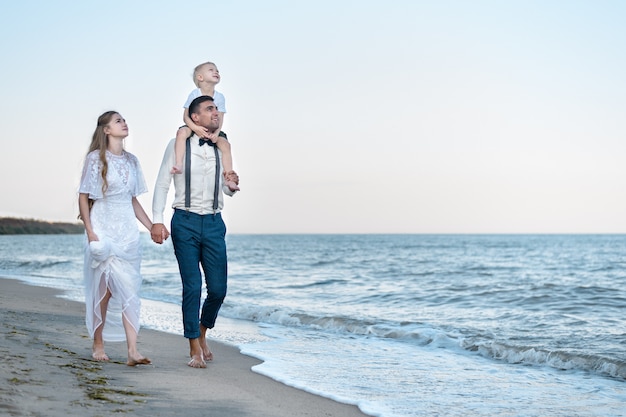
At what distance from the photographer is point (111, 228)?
4.92 meters

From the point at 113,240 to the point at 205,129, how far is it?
1057 mm

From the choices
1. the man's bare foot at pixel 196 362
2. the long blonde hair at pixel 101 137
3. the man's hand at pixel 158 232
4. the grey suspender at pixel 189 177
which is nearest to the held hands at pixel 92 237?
the man's hand at pixel 158 232

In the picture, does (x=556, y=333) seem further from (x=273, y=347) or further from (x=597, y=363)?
(x=273, y=347)

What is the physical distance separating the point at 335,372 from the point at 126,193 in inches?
94.3

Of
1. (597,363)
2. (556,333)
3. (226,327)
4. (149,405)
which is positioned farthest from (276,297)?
(149,405)

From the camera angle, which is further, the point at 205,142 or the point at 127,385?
the point at 205,142

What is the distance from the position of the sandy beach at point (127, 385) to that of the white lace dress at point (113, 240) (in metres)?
0.46

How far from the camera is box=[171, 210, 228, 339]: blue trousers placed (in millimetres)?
5094

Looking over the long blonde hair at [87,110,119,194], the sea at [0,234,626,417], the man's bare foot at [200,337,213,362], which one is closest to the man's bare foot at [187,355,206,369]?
the man's bare foot at [200,337,213,362]

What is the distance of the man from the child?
46mm

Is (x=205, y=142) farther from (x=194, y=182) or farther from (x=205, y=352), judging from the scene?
(x=205, y=352)

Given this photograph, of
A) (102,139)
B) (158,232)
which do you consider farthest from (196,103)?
(158,232)

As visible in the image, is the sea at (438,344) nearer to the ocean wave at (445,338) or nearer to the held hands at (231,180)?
the ocean wave at (445,338)

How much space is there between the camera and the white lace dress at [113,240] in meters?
4.89
